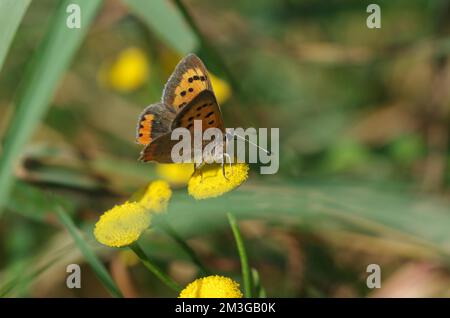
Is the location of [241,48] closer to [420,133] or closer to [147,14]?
[420,133]

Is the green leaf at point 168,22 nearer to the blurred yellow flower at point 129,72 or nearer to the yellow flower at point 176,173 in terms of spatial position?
the yellow flower at point 176,173

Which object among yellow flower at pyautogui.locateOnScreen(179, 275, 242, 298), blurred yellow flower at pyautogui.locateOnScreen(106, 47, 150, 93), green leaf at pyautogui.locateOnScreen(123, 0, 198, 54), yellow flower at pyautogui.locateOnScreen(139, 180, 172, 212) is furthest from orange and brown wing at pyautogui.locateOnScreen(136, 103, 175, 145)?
blurred yellow flower at pyautogui.locateOnScreen(106, 47, 150, 93)

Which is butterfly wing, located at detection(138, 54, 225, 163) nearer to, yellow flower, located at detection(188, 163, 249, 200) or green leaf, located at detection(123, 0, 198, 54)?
yellow flower, located at detection(188, 163, 249, 200)

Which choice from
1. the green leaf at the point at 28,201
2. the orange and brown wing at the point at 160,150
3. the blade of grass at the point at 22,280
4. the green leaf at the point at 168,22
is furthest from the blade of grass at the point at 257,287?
the green leaf at the point at 28,201

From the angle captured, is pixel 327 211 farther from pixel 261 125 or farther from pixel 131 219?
pixel 261 125

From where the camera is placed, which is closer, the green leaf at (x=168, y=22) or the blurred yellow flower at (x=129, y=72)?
the green leaf at (x=168, y=22)
